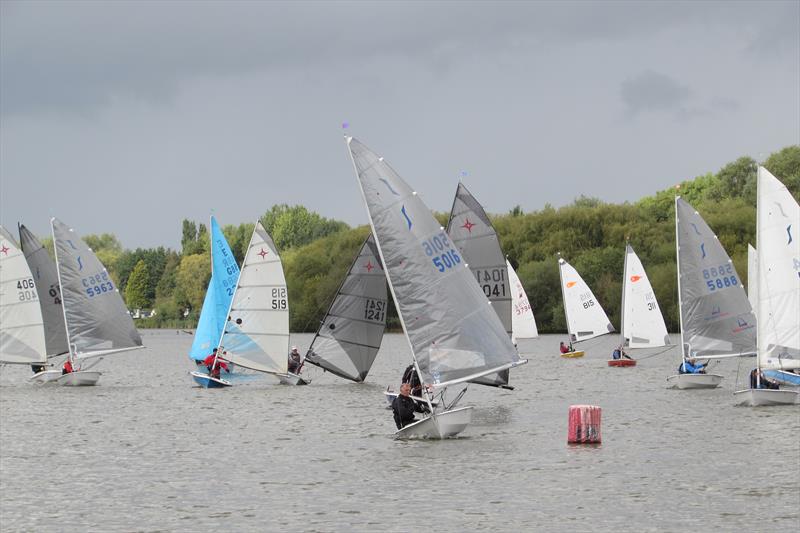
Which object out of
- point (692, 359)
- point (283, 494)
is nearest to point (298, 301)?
Result: point (692, 359)

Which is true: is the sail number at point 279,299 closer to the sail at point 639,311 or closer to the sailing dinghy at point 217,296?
the sailing dinghy at point 217,296

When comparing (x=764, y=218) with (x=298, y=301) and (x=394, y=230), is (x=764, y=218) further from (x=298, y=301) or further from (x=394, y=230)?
(x=298, y=301)

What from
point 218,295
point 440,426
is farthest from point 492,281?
point 218,295

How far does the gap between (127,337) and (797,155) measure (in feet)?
277

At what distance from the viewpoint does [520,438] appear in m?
30.5

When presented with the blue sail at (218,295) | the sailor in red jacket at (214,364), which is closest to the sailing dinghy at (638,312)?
the blue sail at (218,295)

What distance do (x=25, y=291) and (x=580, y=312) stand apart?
3157 cm

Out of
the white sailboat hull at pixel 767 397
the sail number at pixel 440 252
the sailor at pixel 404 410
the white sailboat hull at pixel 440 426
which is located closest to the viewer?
the white sailboat hull at pixel 440 426

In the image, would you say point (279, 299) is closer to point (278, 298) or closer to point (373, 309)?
point (278, 298)

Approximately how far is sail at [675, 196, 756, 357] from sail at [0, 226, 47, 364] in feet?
83.8

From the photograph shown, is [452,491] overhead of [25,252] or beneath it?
beneath

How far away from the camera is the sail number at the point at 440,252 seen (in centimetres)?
2848

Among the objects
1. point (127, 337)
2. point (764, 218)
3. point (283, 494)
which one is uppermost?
point (764, 218)

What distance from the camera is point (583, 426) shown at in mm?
28891
